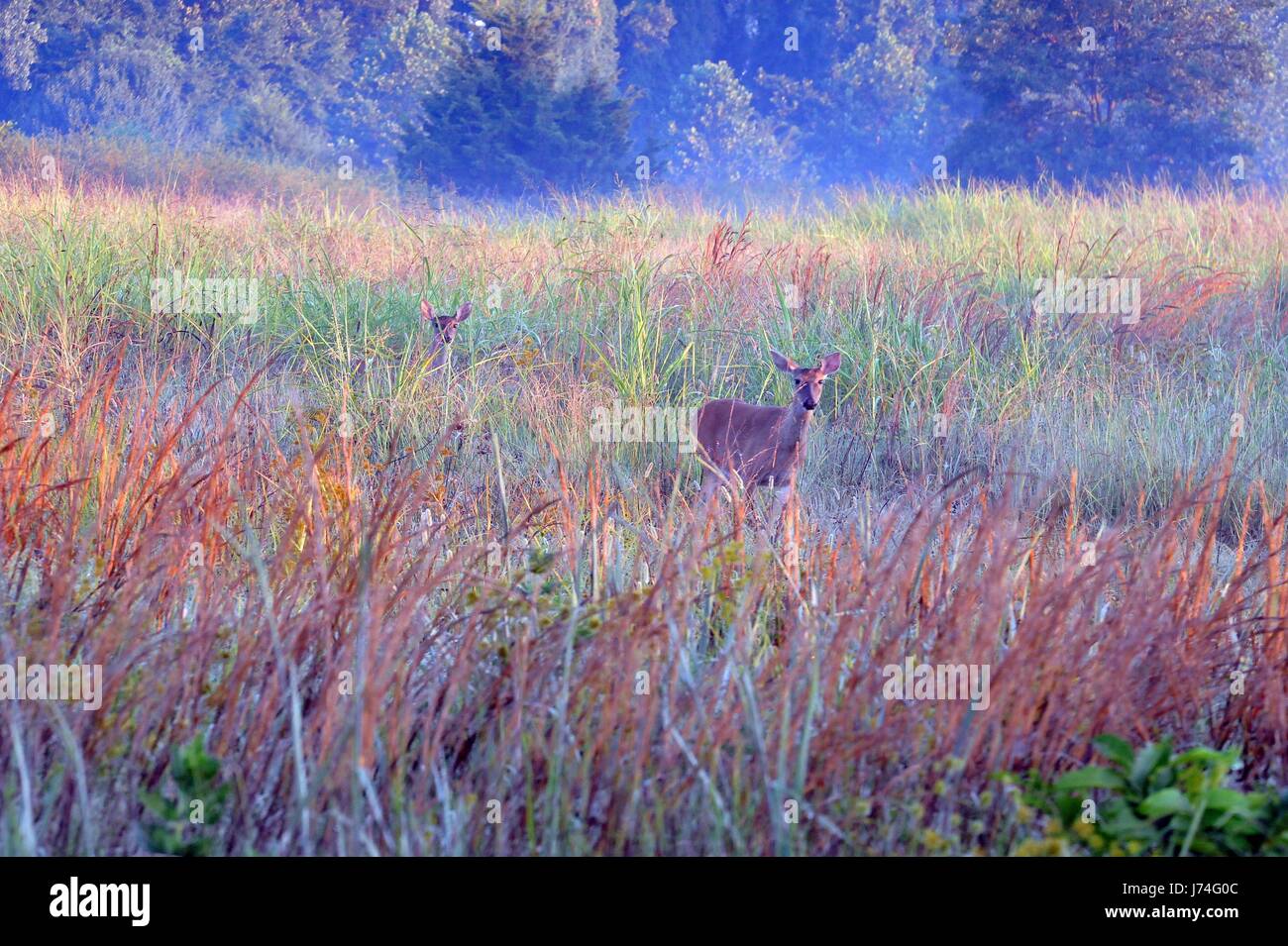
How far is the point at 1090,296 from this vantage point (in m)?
8.20

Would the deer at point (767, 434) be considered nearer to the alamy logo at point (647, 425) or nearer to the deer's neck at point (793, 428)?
the deer's neck at point (793, 428)

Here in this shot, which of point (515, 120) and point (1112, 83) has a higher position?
point (1112, 83)

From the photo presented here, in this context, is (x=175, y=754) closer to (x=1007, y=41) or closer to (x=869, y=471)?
(x=869, y=471)

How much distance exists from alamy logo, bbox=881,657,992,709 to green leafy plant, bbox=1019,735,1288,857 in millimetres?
216

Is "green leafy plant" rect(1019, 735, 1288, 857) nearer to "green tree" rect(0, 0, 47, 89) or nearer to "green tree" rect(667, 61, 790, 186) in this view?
"green tree" rect(0, 0, 47, 89)

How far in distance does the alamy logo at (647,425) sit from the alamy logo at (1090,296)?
271 centimetres

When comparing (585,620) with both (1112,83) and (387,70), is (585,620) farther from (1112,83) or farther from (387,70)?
(387,70)

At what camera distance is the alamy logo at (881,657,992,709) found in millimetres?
2434

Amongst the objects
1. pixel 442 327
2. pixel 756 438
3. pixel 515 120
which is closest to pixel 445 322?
pixel 442 327

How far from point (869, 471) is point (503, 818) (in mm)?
3893

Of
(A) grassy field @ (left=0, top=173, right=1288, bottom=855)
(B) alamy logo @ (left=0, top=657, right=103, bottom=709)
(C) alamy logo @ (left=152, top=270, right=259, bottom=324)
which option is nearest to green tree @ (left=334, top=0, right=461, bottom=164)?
(C) alamy logo @ (left=152, top=270, right=259, bottom=324)

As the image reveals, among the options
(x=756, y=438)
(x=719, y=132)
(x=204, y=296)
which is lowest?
(x=756, y=438)

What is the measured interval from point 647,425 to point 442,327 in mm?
1613

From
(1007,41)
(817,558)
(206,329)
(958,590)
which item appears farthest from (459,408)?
(1007,41)
